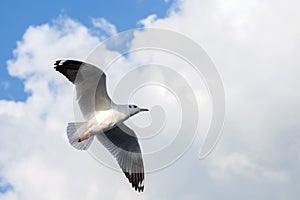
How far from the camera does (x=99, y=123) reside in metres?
15.3

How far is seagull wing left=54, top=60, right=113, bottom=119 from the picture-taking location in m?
14.5

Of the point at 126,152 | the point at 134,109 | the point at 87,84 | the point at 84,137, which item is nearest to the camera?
the point at 87,84

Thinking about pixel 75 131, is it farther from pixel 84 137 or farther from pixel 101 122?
pixel 101 122

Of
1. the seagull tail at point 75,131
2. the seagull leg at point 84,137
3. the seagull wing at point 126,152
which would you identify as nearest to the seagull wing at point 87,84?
the seagull tail at point 75,131

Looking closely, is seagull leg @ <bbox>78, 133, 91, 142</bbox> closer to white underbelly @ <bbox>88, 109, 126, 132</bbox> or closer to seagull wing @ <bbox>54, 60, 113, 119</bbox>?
white underbelly @ <bbox>88, 109, 126, 132</bbox>

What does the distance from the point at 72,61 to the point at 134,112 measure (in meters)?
2.09

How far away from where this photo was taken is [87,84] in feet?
48.9

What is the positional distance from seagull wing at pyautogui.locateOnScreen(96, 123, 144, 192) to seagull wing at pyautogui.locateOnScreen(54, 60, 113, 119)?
113 cm

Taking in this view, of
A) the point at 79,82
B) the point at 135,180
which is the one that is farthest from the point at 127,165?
the point at 79,82

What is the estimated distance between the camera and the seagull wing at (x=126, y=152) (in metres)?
16.4

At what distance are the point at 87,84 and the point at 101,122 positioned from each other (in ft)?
3.31

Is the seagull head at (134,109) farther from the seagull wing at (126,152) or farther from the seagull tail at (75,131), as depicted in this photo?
the seagull tail at (75,131)

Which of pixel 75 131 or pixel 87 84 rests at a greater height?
pixel 87 84

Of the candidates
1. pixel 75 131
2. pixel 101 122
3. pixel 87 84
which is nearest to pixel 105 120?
pixel 101 122
